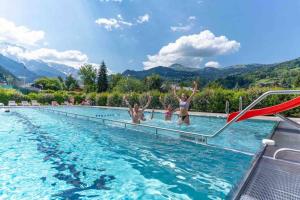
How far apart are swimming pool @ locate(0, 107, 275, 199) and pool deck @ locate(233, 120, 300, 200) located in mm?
1029

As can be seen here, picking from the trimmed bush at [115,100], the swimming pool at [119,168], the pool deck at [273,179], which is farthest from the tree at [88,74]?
the pool deck at [273,179]

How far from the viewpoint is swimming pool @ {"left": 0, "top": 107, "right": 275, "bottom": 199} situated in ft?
13.1

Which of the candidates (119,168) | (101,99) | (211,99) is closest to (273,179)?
(119,168)

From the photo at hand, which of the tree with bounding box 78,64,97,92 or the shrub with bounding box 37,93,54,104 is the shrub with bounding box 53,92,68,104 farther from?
the tree with bounding box 78,64,97,92

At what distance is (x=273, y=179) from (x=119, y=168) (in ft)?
11.3

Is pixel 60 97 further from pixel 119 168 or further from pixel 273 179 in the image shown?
pixel 273 179

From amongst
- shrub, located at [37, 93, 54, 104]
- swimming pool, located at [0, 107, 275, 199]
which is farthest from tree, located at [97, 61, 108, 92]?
swimming pool, located at [0, 107, 275, 199]

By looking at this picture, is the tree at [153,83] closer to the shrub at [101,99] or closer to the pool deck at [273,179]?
the shrub at [101,99]

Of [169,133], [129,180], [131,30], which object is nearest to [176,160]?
[129,180]

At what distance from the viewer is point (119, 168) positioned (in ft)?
17.3

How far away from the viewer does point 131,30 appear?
4078 cm

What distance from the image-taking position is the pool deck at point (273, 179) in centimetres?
221

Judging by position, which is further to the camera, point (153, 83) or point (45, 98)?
point (153, 83)

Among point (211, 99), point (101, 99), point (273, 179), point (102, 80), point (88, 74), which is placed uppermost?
point (88, 74)
